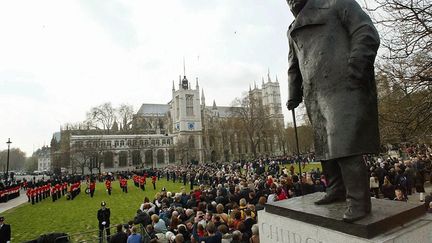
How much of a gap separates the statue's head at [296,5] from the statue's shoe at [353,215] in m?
2.16

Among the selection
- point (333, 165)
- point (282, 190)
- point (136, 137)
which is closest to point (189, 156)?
point (136, 137)

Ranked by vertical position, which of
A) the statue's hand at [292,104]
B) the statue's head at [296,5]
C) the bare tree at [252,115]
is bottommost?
the statue's hand at [292,104]

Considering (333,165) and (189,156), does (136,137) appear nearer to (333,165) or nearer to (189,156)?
(189,156)

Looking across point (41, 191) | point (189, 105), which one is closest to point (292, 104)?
point (41, 191)

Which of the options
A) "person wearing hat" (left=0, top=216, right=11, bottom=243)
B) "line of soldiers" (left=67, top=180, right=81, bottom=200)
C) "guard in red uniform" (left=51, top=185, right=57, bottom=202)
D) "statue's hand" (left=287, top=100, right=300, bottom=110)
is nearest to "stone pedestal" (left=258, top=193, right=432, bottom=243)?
"statue's hand" (left=287, top=100, right=300, bottom=110)

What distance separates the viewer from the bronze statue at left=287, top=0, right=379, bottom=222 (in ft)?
8.39

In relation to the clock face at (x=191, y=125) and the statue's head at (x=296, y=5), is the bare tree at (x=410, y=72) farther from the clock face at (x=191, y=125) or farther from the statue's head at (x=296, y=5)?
the clock face at (x=191, y=125)

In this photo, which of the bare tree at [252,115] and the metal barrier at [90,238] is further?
the bare tree at [252,115]

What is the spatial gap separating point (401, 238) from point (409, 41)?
9.81 meters

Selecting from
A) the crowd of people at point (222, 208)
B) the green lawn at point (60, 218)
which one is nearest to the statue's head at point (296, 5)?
the crowd of people at point (222, 208)

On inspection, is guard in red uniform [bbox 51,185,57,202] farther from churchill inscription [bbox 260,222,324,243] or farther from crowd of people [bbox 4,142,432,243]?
churchill inscription [bbox 260,222,324,243]

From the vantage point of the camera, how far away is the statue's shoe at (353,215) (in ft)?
7.58

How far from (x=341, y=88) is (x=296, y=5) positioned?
1127 mm

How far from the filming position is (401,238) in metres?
2.23
